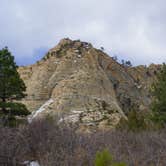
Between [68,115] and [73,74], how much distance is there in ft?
40.4

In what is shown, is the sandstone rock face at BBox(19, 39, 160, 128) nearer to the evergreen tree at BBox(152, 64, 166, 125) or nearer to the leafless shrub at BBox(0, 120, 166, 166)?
the evergreen tree at BBox(152, 64, 166, 125)

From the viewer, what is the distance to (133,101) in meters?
51.2

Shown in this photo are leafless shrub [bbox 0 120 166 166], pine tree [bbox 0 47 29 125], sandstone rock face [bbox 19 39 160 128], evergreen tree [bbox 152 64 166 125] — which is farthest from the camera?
sandstone rock face [bbox 19 39 160 128]

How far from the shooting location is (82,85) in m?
44.9

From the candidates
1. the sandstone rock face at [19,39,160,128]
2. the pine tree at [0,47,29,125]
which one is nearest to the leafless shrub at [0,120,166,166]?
the pine tree at [0,47,29,125]

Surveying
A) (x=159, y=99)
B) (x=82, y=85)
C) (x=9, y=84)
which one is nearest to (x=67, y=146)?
(x=9, y=84)

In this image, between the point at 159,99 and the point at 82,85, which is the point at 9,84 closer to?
the point at 159,99

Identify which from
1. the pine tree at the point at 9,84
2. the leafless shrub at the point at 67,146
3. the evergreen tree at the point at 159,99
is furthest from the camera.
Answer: the evergreen tree at the point at 159,99

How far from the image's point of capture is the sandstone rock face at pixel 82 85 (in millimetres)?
38500

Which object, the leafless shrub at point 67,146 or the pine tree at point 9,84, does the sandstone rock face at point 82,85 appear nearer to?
the pine tree at point 9,84

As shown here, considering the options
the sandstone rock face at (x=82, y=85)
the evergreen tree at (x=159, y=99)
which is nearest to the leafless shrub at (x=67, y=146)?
the evergreen tree at (x=159, y=99)

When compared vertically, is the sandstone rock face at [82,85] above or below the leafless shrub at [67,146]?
above

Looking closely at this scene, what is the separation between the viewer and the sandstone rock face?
126 feet

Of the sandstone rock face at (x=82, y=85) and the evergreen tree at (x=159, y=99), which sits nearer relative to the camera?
the evergreen tree at (x=159, y=99)
